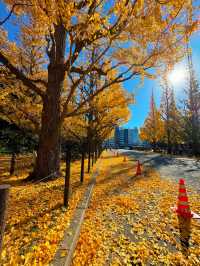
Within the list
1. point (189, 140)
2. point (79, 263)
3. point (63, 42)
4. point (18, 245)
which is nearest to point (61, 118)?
point (63, 42)

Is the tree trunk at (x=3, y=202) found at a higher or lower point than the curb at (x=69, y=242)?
higher

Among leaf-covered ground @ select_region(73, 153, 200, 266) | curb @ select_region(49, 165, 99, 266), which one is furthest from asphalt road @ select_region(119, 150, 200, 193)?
curb @ select_region(49, 165, 99, 266)

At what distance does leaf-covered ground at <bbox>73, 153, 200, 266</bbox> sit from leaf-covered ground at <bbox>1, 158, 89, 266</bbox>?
17.9 inches

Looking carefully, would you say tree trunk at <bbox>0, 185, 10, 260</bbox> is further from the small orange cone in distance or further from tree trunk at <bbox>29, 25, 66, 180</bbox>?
tree trunk at <bbox>29, 25, 66, 180</bbox>

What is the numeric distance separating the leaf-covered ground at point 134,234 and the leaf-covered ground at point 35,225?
455 millimetres

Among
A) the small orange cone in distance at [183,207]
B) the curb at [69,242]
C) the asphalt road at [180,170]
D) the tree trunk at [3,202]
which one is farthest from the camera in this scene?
the asphalt road at [180,170]

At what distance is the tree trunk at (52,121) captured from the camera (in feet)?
23.1

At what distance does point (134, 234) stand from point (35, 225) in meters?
1.88

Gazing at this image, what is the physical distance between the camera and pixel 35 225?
11.1ft

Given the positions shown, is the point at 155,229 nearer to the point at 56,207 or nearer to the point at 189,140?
the point at 56,207

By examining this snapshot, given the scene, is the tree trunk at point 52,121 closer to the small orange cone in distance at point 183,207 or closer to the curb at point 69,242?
the curb at point 69,242

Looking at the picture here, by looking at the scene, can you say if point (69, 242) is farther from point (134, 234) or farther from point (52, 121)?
point (52, 121)

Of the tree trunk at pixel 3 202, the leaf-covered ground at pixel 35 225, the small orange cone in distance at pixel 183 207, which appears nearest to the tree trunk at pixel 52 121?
the leaf-covered ground at pixel 35 225

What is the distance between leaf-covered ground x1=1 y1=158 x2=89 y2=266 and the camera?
248 centimetres
